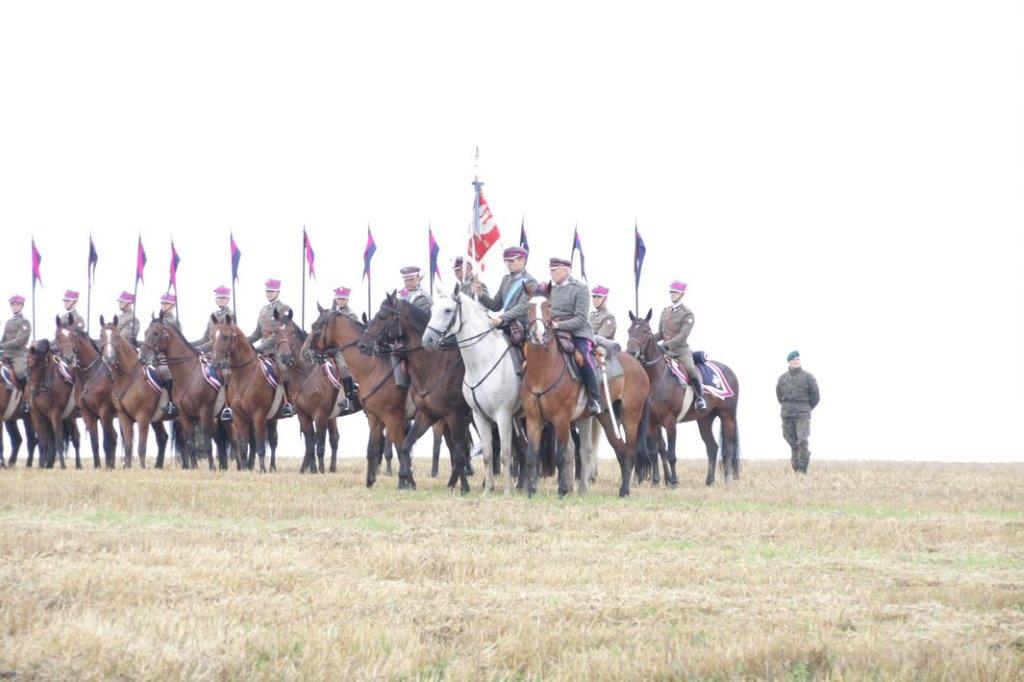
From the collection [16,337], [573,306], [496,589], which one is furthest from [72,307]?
[496,589]

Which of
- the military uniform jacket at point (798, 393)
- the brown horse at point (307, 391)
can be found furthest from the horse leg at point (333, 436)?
the military uniform jacket at point (798, 393)

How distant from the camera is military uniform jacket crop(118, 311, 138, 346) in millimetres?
29031

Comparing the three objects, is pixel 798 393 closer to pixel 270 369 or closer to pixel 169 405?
pixel 270 369

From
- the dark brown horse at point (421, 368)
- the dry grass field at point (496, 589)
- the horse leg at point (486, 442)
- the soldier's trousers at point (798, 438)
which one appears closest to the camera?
the dry grass field at point (496, 589)

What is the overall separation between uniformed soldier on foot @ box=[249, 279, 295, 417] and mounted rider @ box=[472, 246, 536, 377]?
25.2 ft

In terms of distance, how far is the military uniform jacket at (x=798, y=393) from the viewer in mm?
30844

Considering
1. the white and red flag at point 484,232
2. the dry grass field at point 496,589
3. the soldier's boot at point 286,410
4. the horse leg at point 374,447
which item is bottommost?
the dry grass field at point 496,589

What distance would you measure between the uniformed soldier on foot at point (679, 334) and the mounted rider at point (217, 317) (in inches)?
326

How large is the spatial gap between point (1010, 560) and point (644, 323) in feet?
34.0

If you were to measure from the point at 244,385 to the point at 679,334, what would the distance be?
8338 millimetres

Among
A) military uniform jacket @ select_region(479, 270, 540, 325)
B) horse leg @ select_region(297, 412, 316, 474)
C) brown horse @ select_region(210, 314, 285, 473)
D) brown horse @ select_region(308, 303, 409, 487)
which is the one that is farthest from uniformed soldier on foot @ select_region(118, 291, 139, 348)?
military uniform jacket @ select_region(479, 270, 540, 325)

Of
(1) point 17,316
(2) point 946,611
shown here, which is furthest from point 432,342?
(1) point 17,316

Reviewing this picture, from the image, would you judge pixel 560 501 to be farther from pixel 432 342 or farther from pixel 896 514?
pixel 896 514

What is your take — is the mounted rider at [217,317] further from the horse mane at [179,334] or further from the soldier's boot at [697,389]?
the soldier's boot at [697,389]
